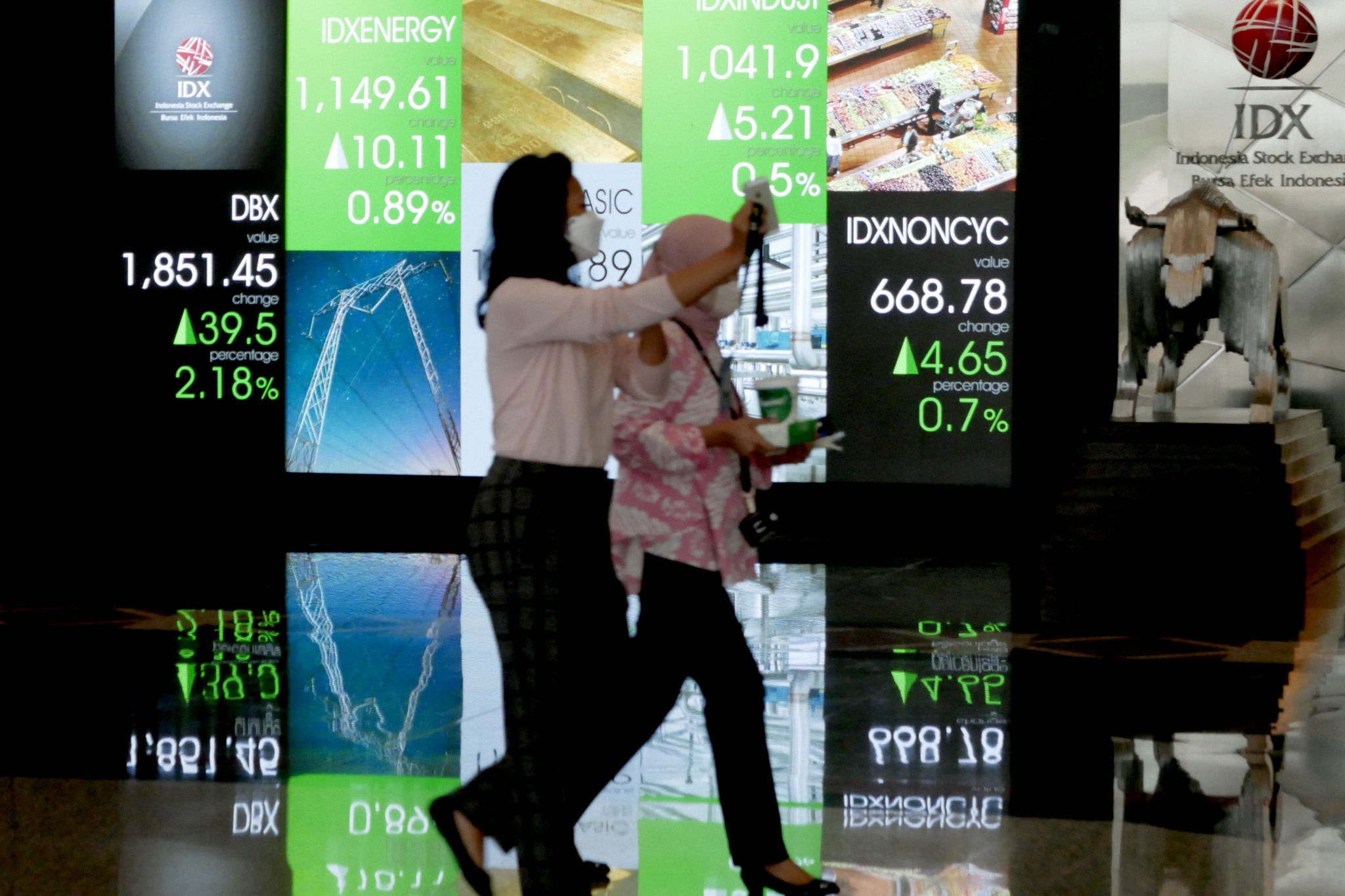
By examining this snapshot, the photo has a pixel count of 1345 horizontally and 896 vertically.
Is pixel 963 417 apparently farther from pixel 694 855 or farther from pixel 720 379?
pixel 720 379

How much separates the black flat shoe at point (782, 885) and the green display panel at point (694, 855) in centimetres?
8

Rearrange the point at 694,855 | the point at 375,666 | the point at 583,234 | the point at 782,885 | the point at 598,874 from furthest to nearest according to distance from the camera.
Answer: the point at 375,666, the point at 694,855, the point at 598,874, the point at 782,885, the point at 583,234

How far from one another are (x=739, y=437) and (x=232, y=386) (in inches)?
252

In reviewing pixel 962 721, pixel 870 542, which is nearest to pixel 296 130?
pixel 870 542

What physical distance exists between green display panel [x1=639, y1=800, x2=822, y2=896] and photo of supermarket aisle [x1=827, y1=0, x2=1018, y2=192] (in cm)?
519

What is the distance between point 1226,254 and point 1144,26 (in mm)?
2416

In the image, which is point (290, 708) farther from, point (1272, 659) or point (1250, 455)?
point (1250, 455)

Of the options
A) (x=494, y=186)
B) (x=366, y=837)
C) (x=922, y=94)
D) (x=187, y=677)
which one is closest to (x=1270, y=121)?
(x=922, y=94)

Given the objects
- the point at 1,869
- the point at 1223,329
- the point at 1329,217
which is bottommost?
the point at 1,869

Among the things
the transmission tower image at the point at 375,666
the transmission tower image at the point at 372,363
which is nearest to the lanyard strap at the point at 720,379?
the transmission tower image at the point at 375,666

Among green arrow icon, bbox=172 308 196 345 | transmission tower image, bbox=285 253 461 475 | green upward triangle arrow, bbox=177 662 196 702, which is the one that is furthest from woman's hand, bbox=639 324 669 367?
green arrow icon, bbox=172 308 196 345

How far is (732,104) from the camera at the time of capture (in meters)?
8.04

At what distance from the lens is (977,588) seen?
669cm

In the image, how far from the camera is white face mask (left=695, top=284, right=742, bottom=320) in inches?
108
